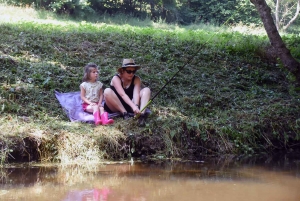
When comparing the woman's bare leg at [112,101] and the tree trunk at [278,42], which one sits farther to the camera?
the tree trunk at [278,42]

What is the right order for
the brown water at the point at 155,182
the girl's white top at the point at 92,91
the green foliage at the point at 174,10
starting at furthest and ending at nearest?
the green foliage at the point at 174,10 → the girl's white top at the point at 92,91 → the brown water at the point at 155,182

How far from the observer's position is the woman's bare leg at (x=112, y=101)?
17.8 feet

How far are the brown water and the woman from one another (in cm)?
102

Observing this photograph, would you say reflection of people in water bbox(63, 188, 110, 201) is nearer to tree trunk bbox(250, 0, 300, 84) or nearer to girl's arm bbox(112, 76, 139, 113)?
girl's arm bbox(112, 76, 139, 113)

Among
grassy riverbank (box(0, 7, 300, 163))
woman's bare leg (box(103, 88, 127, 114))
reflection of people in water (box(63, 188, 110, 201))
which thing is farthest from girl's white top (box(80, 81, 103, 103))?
reflection of people in water (box(63, 188, 110, 201))

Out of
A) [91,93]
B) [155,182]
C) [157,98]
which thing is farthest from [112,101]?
[155,182]

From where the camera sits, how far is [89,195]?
3520 millimetres

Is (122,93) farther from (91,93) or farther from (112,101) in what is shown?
(91,93)

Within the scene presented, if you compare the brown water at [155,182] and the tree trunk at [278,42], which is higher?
the tree trunk at [278,42]

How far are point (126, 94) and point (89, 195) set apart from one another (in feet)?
7.50

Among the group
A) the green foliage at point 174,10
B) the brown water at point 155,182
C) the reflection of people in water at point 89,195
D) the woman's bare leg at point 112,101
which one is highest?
the green foliage at point 174,10

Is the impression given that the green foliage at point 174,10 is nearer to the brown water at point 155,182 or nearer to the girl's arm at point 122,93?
the girl's arm at point 122,93

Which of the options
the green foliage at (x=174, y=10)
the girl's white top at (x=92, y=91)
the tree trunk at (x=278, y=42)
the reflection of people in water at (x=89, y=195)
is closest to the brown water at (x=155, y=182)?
the reflection of people in water at (x=89, y=195)

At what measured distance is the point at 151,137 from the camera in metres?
5.14
